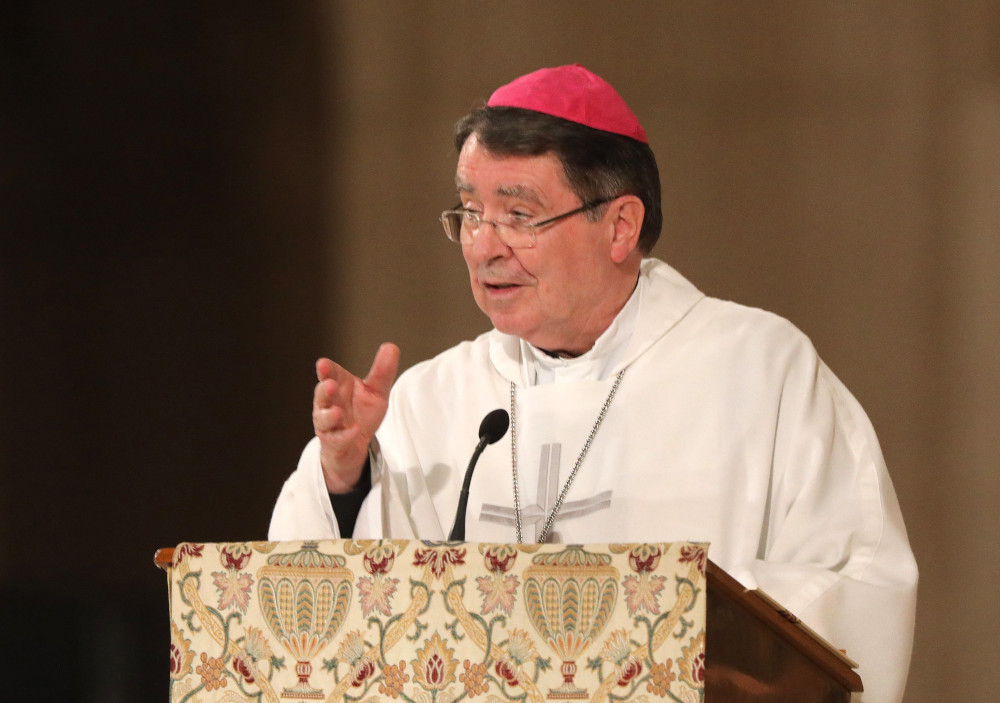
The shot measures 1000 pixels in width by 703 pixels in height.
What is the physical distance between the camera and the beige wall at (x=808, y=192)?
3936 mm

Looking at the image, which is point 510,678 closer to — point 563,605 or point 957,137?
point 563,605

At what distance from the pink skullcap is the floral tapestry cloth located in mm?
1472

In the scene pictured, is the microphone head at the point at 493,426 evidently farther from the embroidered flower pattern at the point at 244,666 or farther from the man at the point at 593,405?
the embroidered flower pattern at the point at 244,666

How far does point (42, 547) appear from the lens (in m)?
4.48

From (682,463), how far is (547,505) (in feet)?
1.12

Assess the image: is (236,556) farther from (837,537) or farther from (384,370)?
(837,537)

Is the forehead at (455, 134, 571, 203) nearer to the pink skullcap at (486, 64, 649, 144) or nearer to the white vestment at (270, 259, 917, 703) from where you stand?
the pink skullcap at (486, 64, 649, 144)

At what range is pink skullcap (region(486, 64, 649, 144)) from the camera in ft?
9.65

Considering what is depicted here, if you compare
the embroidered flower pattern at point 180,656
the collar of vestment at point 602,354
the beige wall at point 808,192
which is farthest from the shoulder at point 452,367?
the embroidered flower pattern at point 180,656

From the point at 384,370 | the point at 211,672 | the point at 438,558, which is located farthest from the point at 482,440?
the point at 211,672

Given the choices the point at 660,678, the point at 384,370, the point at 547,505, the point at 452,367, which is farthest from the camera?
the point at 452,367

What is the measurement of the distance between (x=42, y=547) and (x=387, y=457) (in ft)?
6.64

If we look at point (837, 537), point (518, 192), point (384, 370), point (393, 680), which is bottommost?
point (393, 680)

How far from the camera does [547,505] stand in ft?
9.58
